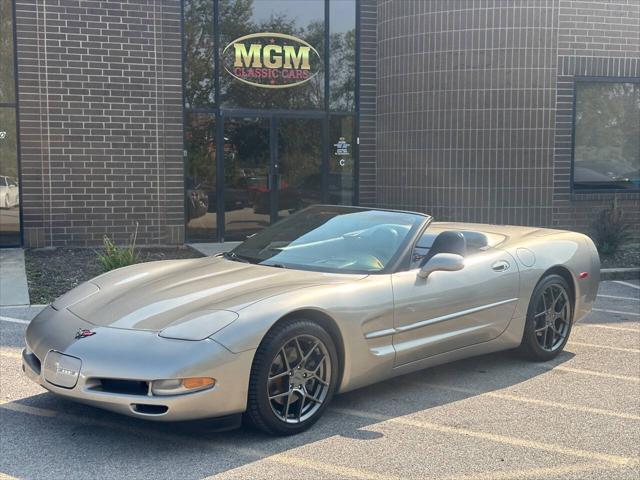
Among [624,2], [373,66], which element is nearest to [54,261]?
[373,66]

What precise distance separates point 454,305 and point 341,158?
8780mm

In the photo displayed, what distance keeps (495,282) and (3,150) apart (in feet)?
29.5

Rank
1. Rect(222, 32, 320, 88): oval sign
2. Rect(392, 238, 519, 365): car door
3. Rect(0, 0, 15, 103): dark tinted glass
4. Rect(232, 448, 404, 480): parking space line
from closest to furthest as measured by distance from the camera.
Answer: Rect(232, 448, 404, 480): parking space line, Rect(392, 238, 519, 365): car door, Rect(0, 0, 15, 103): dark tinted glass, Rect(222, 32, 320, 88): oval sign

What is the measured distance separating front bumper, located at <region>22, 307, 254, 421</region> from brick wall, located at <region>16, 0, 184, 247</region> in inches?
333

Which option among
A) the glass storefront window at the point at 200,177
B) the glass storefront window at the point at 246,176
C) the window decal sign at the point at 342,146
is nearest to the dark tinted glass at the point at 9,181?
the glass storefront window at the point at 200,177

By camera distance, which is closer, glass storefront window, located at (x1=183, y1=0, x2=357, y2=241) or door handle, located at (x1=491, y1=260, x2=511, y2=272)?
door handle, located at (x1=491, y1=260, x2=511, y2=272)

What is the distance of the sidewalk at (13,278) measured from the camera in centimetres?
856

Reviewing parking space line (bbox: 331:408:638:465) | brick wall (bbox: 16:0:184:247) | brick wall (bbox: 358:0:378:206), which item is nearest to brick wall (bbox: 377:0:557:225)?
brick wall (bbox: 358:0:378:206)

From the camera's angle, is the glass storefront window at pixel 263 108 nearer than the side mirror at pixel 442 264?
No

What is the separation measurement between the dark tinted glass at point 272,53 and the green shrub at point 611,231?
4981 millimetres

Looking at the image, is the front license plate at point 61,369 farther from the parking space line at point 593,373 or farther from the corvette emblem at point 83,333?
the parking space line at point 593,373

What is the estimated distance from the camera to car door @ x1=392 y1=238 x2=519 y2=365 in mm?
5082

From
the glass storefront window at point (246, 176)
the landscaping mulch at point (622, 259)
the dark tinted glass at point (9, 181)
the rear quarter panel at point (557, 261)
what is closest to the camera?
the rear quarter panel at point (557, 261)

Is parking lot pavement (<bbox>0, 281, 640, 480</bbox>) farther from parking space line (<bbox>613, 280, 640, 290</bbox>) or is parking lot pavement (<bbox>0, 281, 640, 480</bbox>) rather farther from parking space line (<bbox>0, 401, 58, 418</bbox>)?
parking space line (<bbox>613, 280, 640, 290</bbox>)
